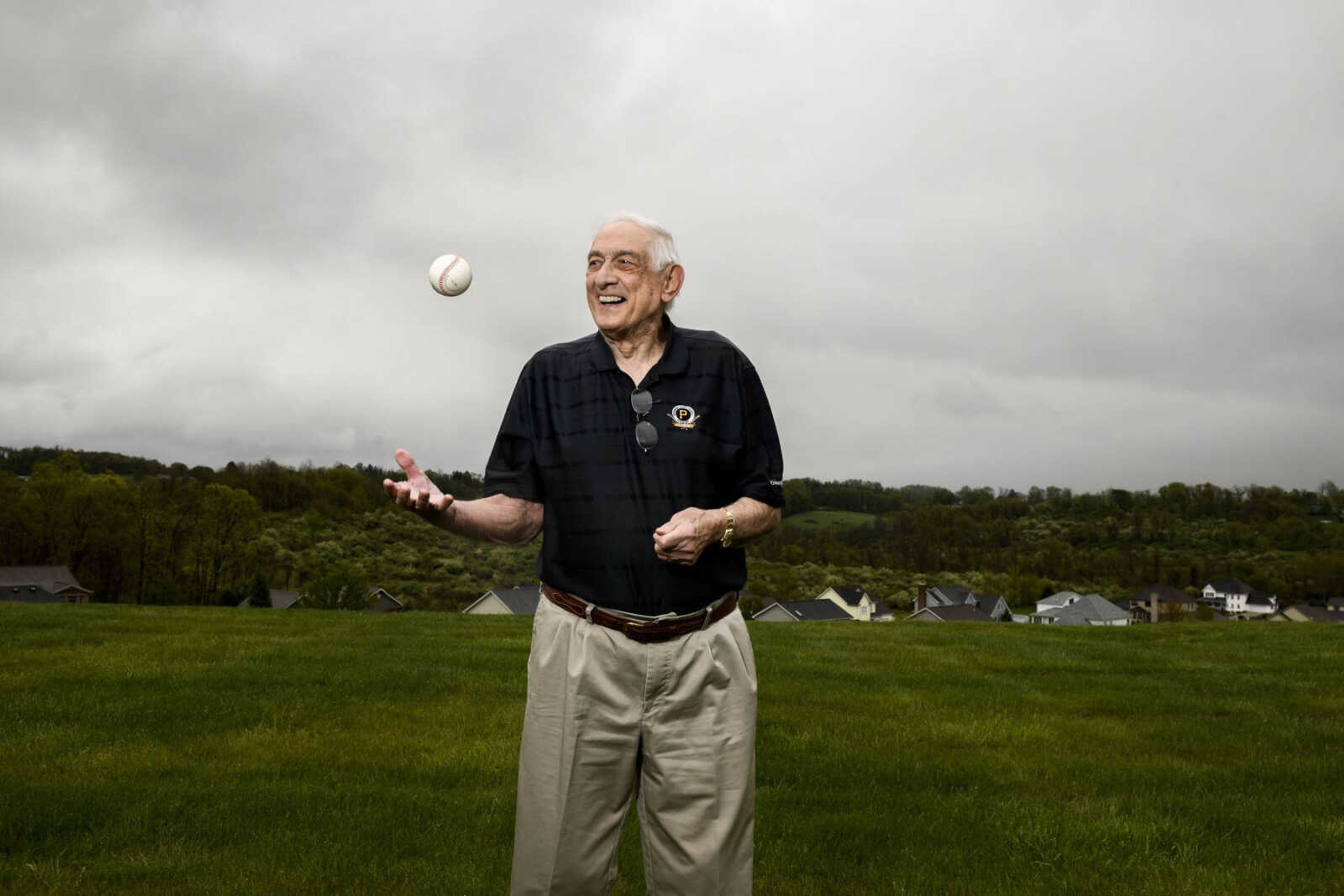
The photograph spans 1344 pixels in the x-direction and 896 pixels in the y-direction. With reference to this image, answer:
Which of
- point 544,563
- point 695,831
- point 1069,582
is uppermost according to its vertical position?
point 544,563

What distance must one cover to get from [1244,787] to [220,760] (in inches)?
297

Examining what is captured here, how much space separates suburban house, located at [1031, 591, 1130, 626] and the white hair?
103 meters

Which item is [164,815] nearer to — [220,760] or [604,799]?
[220,760]

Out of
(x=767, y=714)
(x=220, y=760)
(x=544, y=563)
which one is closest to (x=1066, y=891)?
(x=544, y=563)

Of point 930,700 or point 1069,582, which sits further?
point 1069,582

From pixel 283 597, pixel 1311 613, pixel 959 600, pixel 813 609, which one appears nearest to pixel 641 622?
pixel 283 597

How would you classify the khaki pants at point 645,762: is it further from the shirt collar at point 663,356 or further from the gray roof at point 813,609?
the gray roof at point 813,609

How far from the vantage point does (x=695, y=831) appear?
309 cm

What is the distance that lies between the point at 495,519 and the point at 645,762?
3.27ft

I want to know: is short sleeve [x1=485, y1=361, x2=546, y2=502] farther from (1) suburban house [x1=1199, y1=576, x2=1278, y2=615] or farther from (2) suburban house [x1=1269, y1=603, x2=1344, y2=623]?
(1) suburban house [x1=1199, y1=576, x2=1278, y2=615]

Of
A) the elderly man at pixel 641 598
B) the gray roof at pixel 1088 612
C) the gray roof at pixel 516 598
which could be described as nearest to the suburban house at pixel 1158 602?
the gray roof at pixel 1088 612

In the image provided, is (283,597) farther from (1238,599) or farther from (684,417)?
(1238,599)

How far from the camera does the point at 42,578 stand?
61.4 metres

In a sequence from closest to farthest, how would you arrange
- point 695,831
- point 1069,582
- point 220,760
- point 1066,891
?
point 695,831
point 1066,891
point 220,760
point 1069,582
